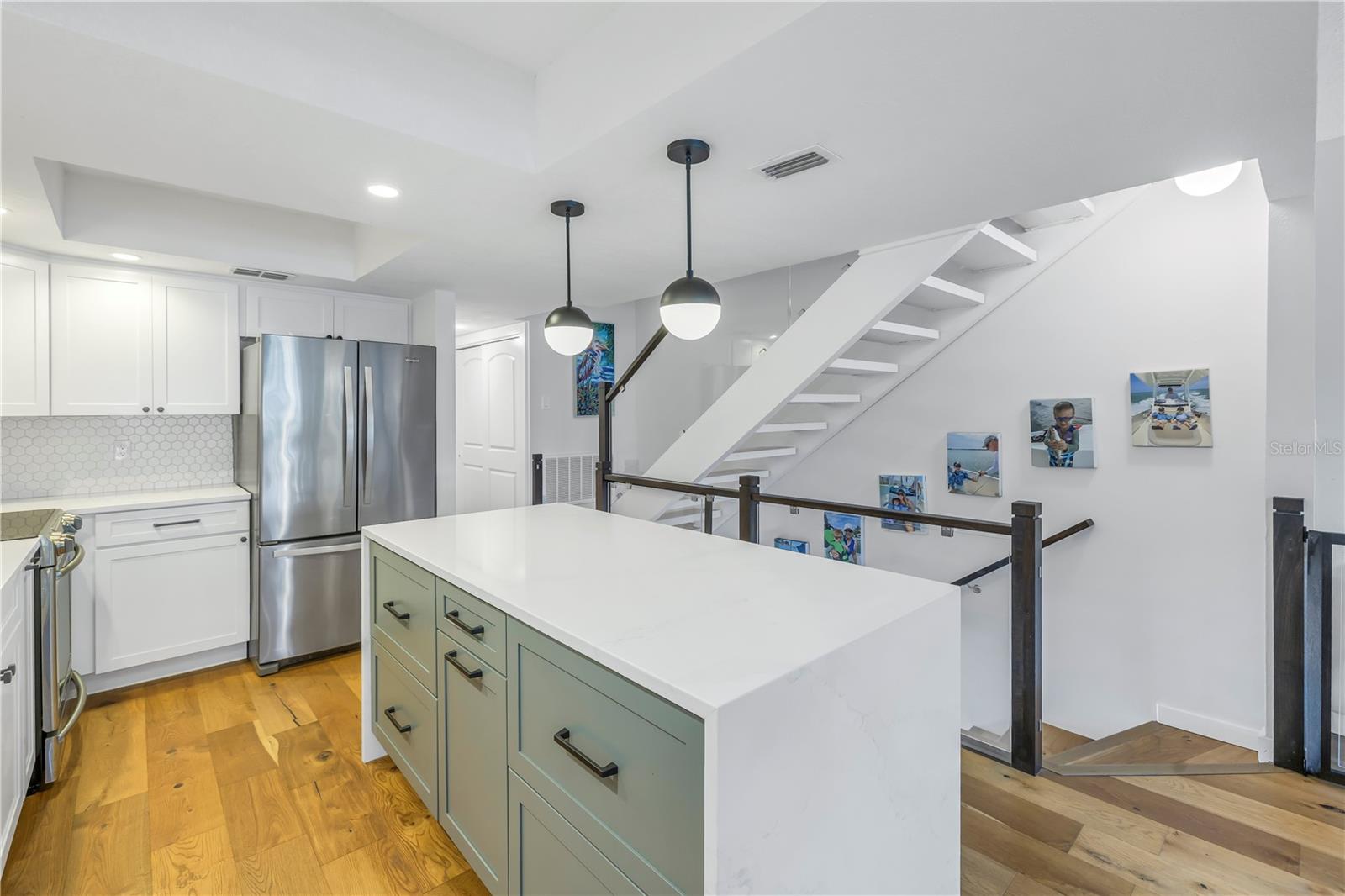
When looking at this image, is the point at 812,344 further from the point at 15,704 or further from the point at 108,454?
the point at 108,454

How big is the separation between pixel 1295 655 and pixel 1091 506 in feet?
3.49

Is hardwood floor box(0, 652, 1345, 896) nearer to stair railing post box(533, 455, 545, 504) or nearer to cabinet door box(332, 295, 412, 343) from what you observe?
stair railing post box(533, 455, 545, 504)

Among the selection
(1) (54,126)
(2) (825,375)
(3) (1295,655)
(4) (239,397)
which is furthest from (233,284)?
(3) (1295,655)

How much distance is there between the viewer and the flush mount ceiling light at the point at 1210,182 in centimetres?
271

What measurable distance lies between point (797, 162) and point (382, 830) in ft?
8.11

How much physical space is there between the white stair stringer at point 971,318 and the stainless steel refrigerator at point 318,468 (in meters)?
2.08

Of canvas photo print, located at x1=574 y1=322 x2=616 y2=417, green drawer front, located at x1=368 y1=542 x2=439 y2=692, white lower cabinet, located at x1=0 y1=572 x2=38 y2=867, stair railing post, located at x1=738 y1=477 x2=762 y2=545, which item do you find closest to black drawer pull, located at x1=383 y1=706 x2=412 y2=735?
green drawer front, located at x1=368 y1=542 x2=439 y2=692

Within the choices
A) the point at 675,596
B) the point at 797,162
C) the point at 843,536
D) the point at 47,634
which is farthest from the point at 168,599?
the point at 843,536

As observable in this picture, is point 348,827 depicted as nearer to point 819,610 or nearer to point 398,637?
point 398,637

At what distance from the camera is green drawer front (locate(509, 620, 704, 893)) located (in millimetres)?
1020

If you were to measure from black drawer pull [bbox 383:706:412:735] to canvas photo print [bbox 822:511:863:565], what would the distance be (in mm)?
2799

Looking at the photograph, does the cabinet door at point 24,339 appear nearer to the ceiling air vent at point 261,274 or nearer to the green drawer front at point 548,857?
the ceiling air vent at point 261,274

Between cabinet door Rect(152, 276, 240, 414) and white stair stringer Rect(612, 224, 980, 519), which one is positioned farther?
cabinet door Rect(152, 276, 240, 414)

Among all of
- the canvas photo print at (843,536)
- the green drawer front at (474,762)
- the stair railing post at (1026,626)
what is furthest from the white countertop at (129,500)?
the stair railing post at (1026,626)
